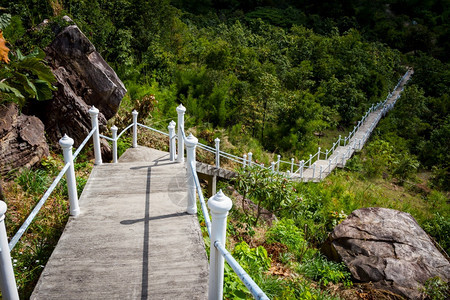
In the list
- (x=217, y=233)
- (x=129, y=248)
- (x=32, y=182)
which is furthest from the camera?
(x=32, y=182)

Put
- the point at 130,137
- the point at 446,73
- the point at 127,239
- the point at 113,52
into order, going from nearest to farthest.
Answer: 1. the point at 127,239
2. the point at 130,137
3. the point at 113,52
4. the point at 446,73

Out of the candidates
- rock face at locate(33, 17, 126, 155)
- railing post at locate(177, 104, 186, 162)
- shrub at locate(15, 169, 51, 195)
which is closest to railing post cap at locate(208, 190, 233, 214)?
railing post at locate(177, 104, 186, 162)

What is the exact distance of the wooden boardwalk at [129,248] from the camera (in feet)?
10.2

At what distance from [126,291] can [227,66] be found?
17.0m

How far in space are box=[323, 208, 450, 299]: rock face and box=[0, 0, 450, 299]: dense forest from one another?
1.71 ft

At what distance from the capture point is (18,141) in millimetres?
5891

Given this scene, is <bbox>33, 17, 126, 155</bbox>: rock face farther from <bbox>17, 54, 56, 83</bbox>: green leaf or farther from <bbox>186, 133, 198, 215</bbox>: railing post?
<bbox>186, 133, 198, 215</bbox>: railing post

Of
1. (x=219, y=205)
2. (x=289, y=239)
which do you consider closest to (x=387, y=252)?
(x=289, y=239)

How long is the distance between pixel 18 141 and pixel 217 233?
4.98m

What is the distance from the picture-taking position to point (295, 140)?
53.8 ft

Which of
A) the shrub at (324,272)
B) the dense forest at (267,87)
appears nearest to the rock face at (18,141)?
the dense forest at (267,87)

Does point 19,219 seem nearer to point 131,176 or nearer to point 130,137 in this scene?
point 131,176

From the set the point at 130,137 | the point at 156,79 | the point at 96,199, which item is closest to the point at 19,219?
the point at 96,199

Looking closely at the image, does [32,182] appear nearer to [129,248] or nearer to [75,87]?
[129,248]
